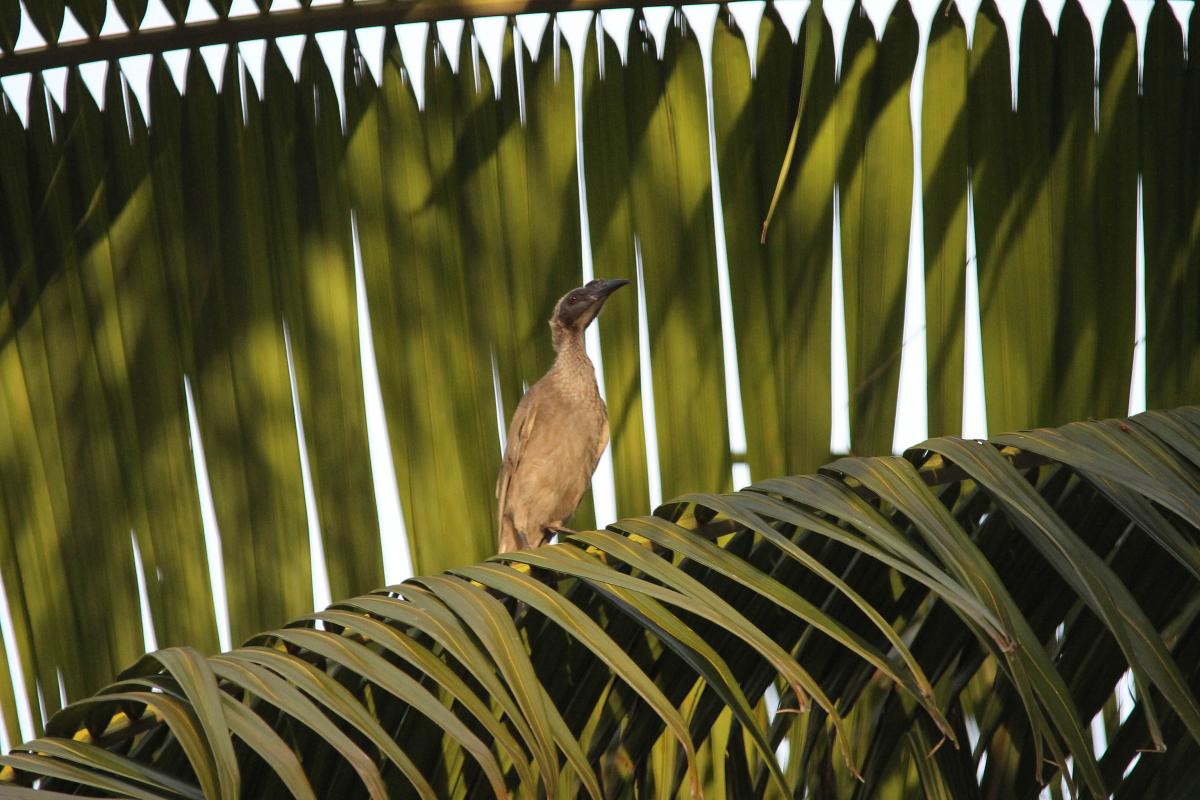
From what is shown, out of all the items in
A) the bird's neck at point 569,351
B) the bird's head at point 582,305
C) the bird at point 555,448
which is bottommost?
the bird at point 555,448

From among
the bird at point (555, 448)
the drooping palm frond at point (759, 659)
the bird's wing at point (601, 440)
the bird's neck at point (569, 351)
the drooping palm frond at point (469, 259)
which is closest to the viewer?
the drooping palm frond at point (759, 659)

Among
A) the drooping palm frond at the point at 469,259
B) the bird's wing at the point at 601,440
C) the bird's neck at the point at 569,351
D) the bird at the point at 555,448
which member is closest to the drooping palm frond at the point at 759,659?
the drooping palm frond at the point at 469,259

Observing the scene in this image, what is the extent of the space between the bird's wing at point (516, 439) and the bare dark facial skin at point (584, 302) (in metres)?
0.24

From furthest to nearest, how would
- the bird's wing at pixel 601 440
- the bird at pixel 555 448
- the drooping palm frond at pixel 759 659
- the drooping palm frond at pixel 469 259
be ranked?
the bird's wing at pixel 601 440, the bird at pixel 555 448, the drooping palm frond at pixel 469 259, the drooping palm frond at pixel 759 659

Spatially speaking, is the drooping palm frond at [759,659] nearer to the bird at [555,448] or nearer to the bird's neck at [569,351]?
the bird's neck at [569,351]

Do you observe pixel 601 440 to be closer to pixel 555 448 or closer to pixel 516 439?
pixel 555 448

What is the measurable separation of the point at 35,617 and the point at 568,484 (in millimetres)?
1609

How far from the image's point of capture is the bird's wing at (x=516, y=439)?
338cm

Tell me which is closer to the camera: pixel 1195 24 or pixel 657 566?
pixel 657 566

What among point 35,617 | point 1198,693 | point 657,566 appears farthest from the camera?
point 35,617

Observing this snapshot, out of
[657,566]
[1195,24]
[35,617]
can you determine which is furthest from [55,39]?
[1195,24]

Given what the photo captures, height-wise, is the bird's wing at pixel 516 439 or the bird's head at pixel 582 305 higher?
the bird's head at pixel 582 305

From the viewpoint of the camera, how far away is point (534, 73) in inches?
121

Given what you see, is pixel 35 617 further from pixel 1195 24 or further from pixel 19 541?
pixel 1195 24
